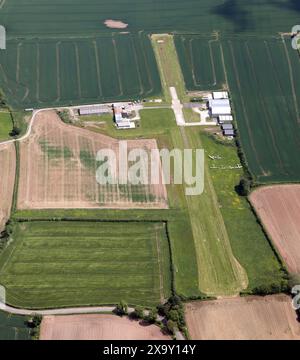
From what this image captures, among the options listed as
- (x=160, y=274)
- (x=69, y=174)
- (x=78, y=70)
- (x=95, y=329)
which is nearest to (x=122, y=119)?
(x=69, y=174)

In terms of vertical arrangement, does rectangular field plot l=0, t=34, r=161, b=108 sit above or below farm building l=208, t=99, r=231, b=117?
above

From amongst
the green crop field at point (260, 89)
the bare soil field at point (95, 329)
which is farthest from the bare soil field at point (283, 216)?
the bare soil field at point (95, 329)

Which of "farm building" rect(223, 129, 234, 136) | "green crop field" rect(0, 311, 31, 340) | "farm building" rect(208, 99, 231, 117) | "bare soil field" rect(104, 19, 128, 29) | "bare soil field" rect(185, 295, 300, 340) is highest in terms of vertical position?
"bare soil field" rect(104, 19, 128, 29)

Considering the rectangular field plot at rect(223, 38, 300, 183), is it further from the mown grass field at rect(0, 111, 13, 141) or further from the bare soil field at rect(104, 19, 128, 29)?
the mown grass field at rect(0, 111, 13, 141)

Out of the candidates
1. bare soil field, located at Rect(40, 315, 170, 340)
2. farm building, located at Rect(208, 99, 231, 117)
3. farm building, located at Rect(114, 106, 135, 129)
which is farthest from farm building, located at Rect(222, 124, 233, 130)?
bare soil field, located at Rect(40, 315, 170, 340)

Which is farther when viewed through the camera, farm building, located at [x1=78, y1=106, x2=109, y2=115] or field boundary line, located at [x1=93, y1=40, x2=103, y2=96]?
field boundary line, located at [x1=93, y1=40, x2=103, y2=96]

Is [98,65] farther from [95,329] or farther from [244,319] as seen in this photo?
[244,319]

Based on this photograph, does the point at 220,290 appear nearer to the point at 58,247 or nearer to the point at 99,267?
the point at 99,267
